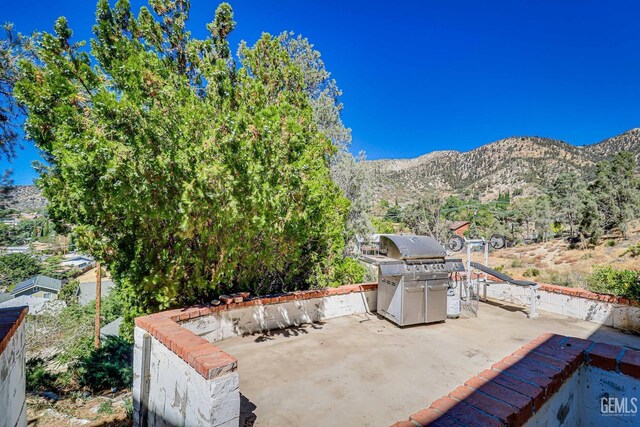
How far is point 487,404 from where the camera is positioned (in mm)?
2084

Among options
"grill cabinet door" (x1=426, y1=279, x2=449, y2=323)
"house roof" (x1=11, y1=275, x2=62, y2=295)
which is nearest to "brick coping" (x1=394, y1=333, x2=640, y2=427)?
"grill cabinet door" (x1=426, y1=279, x2=449, y2=323)

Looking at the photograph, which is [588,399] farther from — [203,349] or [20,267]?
[20,267]

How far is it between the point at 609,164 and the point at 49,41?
44567mm

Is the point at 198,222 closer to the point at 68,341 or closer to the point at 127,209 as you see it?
the point at 127,209

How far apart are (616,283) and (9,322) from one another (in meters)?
14.1

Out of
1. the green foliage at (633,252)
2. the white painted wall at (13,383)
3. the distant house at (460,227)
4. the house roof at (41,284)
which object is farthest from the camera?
the house roof at (41,284)

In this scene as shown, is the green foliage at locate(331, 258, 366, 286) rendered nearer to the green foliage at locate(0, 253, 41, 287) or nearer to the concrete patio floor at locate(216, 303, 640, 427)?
the concrete patio floor at locate(216, 303, 640, 427)

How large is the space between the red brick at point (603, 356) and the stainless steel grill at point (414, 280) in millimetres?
2986

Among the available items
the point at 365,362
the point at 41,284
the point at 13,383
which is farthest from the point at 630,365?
the point at 41,284

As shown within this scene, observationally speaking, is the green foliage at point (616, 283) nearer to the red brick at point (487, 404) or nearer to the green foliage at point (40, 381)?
the red brick at point (487, 404)

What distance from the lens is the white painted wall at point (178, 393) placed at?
2379 millimetres

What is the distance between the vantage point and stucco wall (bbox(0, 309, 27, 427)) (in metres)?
3.22

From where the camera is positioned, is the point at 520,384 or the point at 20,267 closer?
the point at 520,384

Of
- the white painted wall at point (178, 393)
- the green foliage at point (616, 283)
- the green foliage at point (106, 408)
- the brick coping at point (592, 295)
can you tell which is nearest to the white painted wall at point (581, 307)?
the brick coping at point (592, 295)
